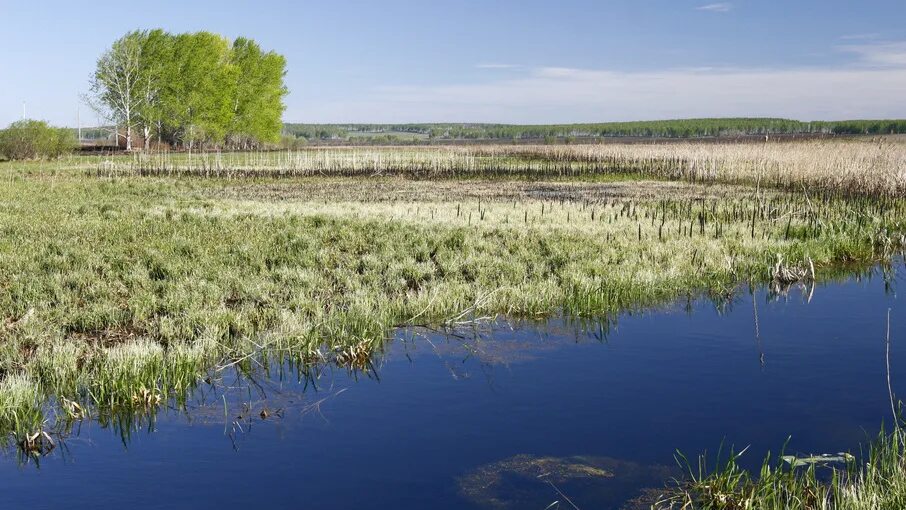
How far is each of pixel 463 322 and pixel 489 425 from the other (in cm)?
385

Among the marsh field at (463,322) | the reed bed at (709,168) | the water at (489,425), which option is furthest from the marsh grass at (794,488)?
the reed bed at (709,168)

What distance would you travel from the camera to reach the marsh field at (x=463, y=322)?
22.0 feet

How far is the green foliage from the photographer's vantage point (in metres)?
55.3

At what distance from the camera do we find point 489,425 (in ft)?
24.8

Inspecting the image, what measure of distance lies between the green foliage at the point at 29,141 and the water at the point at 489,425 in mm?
53082

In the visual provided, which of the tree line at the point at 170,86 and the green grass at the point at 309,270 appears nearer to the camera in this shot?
the green grass at the point at 309,270

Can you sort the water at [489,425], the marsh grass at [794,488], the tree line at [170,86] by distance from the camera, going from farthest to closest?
the tree line at [170,86]
the water at [489,425]
the marsh grass at [794,488]

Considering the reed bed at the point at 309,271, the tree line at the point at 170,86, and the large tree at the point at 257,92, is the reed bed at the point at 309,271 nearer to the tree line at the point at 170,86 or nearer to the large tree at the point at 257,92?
the tree line at the point at 170,86

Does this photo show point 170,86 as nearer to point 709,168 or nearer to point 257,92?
point 257,92

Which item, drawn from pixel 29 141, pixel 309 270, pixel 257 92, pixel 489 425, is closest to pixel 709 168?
pixel 309 270

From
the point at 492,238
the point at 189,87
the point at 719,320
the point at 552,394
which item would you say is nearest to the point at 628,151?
the point at 189,87

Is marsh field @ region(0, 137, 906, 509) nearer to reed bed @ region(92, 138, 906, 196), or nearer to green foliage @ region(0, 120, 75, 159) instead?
reed bed @ region(92, 138, 906, 196)

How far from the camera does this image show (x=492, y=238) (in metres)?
17.5

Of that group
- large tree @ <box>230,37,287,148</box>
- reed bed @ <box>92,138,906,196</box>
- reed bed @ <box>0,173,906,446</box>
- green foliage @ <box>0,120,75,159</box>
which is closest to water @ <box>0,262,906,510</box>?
reed bed @ <box>0,173,906,446</box>
